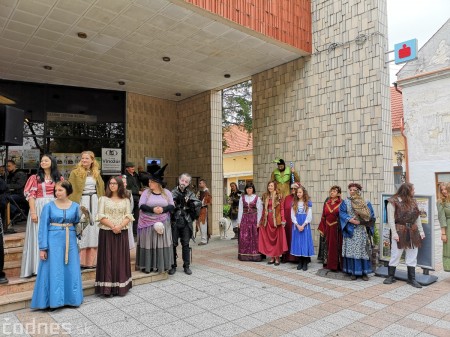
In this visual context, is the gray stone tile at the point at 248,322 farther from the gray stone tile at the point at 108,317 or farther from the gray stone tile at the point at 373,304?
the gray stone tile at the point at 373,304

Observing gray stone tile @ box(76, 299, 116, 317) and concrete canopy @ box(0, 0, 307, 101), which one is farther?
concrete canopy @ box(0, 0, 307, 101)

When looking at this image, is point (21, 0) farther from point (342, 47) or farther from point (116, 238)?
point (342, 47)

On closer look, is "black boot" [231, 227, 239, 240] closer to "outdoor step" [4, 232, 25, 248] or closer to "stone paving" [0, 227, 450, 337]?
"stone paving" [0, 227, 450, 337]

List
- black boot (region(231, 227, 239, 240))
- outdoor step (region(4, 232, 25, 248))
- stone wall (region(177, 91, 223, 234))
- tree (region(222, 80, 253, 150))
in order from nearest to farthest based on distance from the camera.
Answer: outdoor step (region(4, 232, 25, 248))
black boot (region(231, 227, 239, 240))
stone wall (region(177, 91, 223, 234))
tree (region(222, 80, 253, 150))

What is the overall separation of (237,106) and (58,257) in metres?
11.0

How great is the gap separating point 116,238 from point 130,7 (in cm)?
382

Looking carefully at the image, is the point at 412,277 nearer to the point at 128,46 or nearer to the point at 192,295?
the point at 192,295

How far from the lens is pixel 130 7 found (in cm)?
582

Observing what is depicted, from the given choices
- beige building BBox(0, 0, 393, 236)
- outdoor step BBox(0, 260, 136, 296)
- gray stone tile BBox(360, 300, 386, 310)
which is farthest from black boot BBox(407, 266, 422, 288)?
outdoor step BBox(0, 260, 136, 296)

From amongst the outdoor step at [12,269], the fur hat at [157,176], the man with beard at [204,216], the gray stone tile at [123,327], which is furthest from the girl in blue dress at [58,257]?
the man with beard at [204,216]

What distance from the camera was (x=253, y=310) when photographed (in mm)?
4148

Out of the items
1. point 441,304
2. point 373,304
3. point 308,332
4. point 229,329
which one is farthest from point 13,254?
point 441,304

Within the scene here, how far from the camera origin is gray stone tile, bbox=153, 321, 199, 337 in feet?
11.3

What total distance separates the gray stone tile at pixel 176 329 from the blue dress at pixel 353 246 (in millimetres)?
2982
